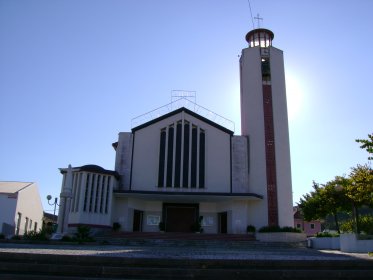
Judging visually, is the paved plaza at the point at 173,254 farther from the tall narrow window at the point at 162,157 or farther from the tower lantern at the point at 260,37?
the tower lantern at the point at 260,37

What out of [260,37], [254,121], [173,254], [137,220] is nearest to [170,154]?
[137,220]

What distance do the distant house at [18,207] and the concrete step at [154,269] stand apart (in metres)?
25.5

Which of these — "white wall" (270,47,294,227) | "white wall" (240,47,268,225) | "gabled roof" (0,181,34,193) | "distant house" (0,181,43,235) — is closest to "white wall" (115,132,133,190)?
"white wall" (240,47,268,225)

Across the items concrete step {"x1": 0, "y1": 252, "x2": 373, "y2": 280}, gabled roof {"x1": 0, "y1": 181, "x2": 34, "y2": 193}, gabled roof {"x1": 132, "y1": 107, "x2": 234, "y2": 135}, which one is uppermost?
gabled roof {"x1": 132, "y1": 107, "x2": 234, "y2": 135}

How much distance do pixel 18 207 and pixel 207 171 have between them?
60.1 feet

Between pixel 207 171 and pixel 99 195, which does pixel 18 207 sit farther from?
pixel 207 171

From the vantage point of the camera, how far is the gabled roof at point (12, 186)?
34875mm

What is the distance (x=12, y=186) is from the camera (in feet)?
120

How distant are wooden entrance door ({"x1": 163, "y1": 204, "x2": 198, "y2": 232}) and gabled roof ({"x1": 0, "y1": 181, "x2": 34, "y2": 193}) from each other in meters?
15.0

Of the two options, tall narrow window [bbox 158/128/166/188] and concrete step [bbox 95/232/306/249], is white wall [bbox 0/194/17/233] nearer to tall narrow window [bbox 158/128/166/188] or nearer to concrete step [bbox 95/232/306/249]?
concrete step [bbox 95/232/306/249]

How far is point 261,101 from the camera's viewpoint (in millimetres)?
30938

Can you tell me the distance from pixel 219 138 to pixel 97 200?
11100mm

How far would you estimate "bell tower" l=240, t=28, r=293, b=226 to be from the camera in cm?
2877

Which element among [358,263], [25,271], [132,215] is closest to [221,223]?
[132,215]
